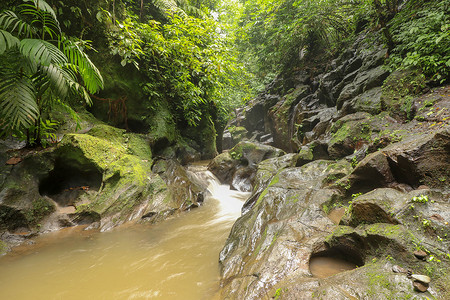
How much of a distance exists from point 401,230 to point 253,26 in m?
13.9

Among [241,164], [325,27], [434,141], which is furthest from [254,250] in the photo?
[325,27]

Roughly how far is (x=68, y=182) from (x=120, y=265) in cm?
293

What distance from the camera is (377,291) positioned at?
1344 mm

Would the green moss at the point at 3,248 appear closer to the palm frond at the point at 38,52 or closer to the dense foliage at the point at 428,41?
the palm frond at the point at 38,52

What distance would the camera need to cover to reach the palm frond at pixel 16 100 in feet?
9.52

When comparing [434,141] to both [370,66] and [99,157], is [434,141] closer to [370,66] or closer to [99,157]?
[370,66]

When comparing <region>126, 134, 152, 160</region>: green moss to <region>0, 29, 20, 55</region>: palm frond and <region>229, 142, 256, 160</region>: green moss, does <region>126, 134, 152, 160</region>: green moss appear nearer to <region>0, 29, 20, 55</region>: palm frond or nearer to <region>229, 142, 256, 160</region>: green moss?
<region>0, 29, 20, 55</region>: palm frond

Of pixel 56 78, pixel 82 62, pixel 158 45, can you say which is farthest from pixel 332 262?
pixel 158 45

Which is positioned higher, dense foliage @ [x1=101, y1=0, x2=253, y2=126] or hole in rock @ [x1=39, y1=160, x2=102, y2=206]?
dense foliage @ [x1=101, y1=0, x2=253, y2=126]

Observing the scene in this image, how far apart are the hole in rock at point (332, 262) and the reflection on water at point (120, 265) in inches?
45.0

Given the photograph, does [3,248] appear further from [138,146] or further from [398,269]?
[398,269]

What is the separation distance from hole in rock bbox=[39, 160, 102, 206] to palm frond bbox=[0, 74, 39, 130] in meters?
1.61

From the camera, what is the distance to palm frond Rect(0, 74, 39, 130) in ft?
9.52

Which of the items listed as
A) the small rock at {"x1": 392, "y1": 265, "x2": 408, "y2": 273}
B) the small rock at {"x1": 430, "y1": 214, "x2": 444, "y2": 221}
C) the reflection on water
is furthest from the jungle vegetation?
the small rock at {"x1": 392, "y1": 265, "x2": 408, "y2": 273}
